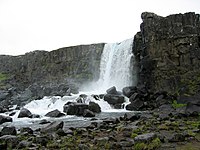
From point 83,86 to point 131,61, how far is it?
14.7 metres

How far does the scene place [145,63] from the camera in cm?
4141

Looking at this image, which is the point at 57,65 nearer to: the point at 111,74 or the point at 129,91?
the point at 111,74

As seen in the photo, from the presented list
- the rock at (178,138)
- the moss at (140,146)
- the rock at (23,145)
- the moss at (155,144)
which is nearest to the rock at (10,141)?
the rock at (23,145)

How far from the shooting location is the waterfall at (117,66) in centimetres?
4862

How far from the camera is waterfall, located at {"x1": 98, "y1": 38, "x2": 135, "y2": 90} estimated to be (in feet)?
160

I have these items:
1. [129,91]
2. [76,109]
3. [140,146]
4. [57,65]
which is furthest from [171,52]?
[57,65]

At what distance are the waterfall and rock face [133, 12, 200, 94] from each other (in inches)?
223

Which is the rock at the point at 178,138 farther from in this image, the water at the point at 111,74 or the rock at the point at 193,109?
the water at the point at 111,74

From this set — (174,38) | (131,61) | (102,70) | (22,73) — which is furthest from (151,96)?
(22,73)

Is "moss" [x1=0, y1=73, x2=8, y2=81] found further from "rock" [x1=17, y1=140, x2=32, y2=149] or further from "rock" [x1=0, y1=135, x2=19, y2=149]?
"rock" [x1=17, y1=140, x2=32, y2=149]

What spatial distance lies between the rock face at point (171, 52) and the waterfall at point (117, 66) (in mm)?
5673

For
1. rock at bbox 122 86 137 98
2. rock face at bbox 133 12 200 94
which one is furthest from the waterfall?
rock at bbox 122 86 137 98

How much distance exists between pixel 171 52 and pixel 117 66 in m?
13.6

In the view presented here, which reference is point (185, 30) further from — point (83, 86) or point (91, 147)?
point (91, 147)
